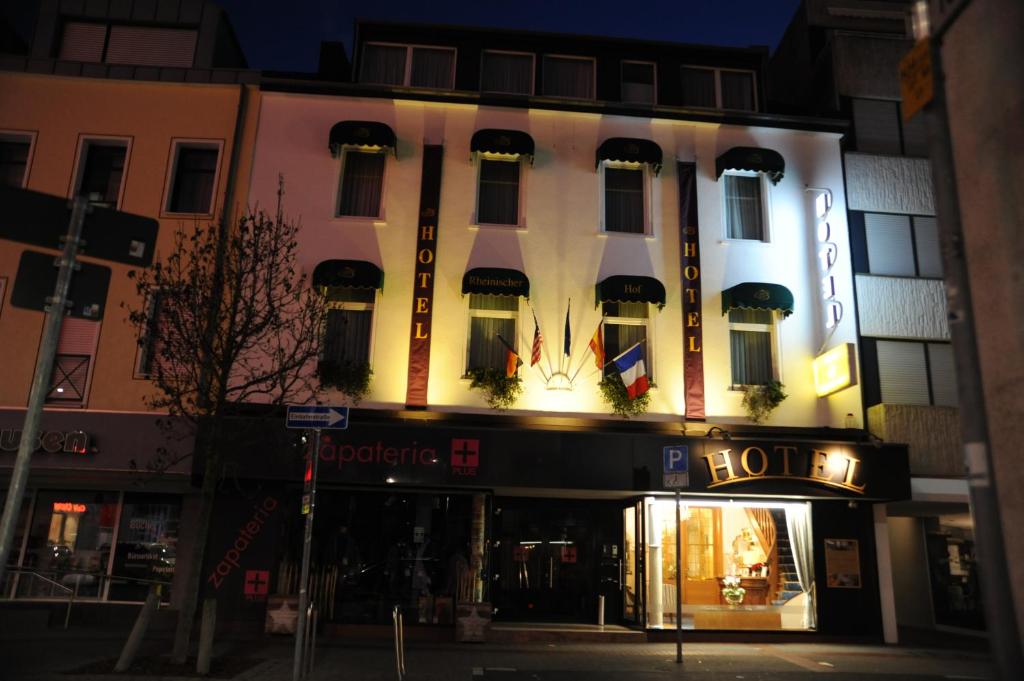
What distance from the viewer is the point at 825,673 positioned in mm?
11453

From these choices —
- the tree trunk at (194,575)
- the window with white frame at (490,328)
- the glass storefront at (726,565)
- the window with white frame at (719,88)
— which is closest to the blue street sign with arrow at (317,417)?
the tree trunk at (194,575)

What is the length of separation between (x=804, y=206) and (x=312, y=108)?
11.0 m

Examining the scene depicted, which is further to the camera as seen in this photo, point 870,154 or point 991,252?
point 870,154

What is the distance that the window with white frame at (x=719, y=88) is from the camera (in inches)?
709

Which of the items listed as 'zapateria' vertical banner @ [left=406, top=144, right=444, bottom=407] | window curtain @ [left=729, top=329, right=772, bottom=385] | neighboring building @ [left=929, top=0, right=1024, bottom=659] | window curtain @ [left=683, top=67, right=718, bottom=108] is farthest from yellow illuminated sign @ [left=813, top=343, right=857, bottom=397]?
neighboring building @ [left=929, top=0, right=1024, bottom=659]

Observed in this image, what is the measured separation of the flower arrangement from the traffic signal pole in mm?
13006

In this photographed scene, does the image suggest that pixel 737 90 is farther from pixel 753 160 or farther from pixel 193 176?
pixel 193 176

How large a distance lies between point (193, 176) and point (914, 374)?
52.5 ft

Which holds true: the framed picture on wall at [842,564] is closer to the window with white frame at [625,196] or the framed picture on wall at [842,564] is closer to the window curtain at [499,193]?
the window with white frame at [625,196]

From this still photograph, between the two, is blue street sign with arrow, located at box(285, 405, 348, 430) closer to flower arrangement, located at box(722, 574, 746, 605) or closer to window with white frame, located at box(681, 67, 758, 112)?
flower arrangement, located at box(722, 574, 746, 605)

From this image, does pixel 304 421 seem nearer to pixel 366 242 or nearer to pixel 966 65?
pixel 366 242

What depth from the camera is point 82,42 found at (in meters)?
17.3

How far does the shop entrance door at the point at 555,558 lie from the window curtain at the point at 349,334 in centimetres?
441

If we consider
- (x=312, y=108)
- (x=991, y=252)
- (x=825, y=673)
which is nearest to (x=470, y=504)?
(x=825, y=673)
